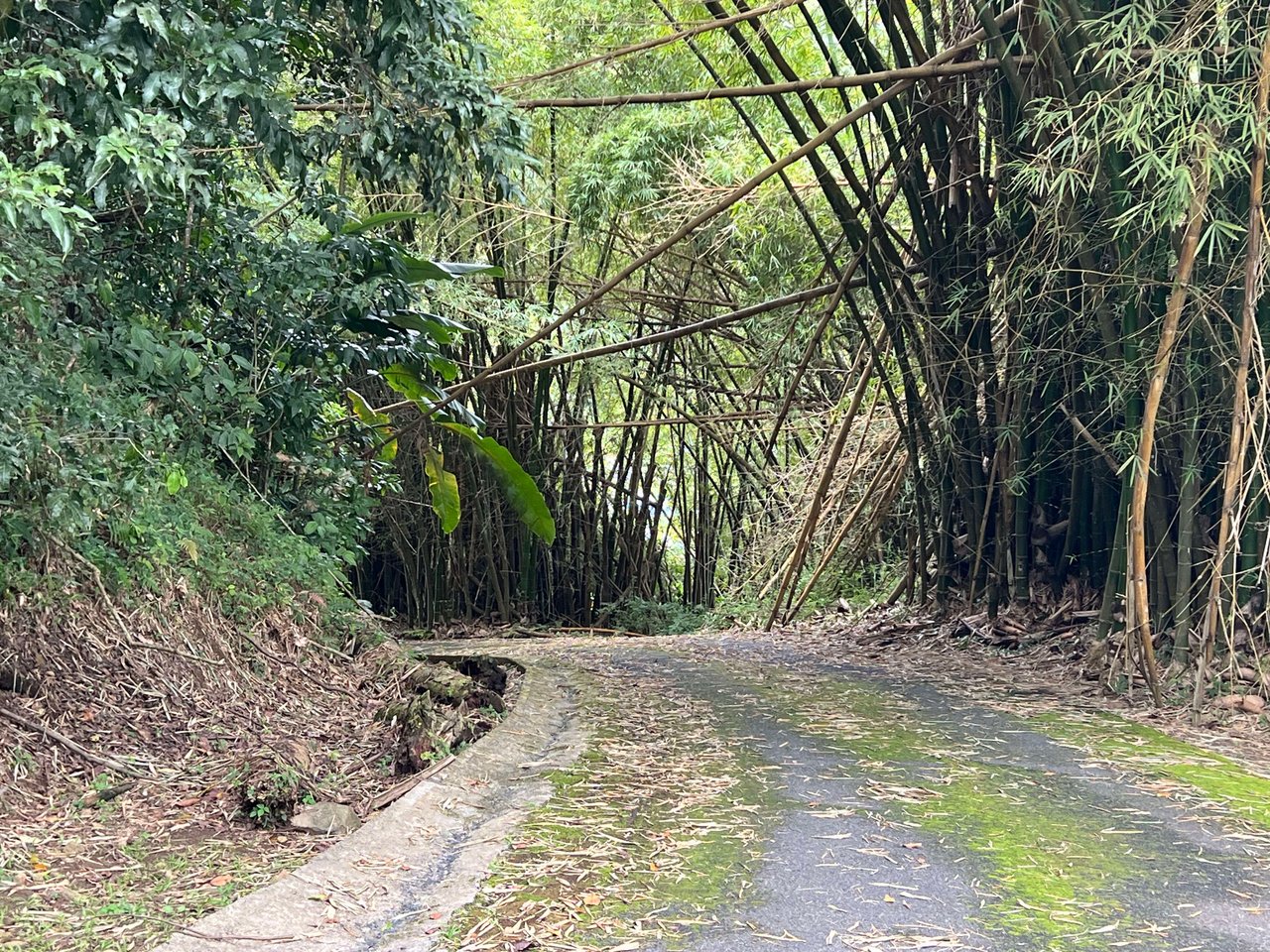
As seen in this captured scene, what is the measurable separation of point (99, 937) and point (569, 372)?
9.03 metres

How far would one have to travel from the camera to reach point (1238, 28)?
3633 mm

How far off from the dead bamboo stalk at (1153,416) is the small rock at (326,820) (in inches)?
117

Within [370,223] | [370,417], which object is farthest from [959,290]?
[370,417]

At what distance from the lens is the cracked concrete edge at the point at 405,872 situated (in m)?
2.01

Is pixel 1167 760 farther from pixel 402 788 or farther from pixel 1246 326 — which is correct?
pixel 402 788

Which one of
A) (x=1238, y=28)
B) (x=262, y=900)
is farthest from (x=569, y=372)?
(x=262, y=900)

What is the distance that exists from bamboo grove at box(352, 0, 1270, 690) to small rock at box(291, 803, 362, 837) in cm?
241

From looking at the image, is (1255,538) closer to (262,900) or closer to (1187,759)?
(1187,759)

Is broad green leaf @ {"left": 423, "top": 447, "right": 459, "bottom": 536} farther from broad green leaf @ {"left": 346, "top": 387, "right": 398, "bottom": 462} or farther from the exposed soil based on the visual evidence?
the exposed soil

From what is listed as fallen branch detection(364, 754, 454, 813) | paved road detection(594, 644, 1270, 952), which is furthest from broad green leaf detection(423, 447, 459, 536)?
fallen branch detection(364, 754, 454, 813)

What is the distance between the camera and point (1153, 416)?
3.75 meters

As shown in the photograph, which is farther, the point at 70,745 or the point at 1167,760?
the point at 1167,760

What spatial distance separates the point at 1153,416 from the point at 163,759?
376 cm

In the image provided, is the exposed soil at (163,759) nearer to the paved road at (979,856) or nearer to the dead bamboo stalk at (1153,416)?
the paved road at (979,856)
